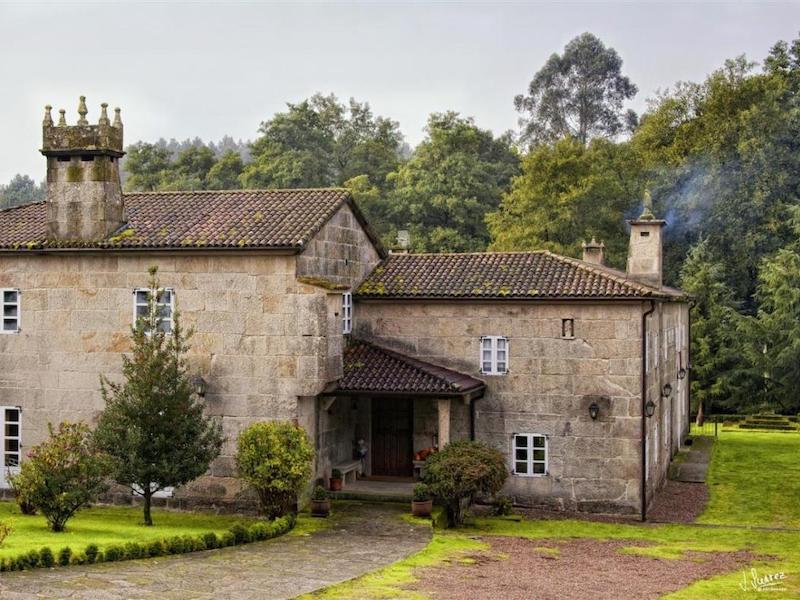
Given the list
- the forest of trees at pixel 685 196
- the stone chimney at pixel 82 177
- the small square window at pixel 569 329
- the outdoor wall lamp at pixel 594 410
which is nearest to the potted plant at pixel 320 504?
the outdoor wall lamp at pixel 594 410

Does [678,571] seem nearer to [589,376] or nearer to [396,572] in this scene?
[396,572]

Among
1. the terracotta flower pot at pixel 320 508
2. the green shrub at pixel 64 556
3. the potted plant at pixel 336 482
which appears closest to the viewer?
the green shrub at pixel 64 556

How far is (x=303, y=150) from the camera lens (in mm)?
75250

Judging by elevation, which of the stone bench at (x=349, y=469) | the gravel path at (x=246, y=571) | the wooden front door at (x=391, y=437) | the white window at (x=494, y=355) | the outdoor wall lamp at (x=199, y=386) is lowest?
the gravel path at (x=246, y=571)

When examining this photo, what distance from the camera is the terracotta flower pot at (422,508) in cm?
2550

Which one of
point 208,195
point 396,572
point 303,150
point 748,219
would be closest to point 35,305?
point 208,195

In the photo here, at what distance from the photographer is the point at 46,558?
62.8 ft

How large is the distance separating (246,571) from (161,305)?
361 inches

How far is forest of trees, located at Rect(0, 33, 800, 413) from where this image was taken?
52.6 metres

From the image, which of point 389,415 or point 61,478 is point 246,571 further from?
point 389,415

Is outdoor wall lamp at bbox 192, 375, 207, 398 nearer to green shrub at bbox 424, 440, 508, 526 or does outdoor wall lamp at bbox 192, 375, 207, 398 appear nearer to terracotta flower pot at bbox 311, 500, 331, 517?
terracotta flower pot at bbox 311, 500, 331, 517

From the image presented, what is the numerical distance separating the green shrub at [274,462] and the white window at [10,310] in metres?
7.51

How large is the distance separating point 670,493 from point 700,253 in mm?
25554

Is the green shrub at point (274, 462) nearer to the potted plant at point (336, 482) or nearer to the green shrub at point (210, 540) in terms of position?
the green shrub at point (210, 540)
